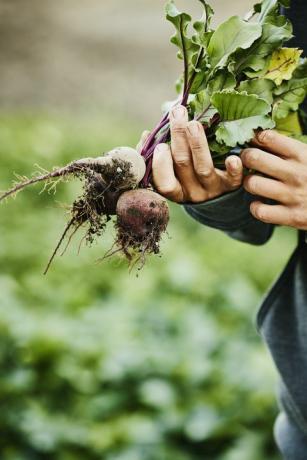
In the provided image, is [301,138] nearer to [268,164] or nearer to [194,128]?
[268,164]

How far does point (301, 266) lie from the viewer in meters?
1.72

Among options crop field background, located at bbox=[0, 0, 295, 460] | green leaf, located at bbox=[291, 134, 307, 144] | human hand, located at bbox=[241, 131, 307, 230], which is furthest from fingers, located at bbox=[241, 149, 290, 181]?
crop field background, located at bbox=[0, 0, 295, 460]

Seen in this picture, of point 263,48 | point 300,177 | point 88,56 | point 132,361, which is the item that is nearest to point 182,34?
point 263,48

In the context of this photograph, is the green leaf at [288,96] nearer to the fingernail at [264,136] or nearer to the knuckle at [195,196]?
the fingernail at [264,136]

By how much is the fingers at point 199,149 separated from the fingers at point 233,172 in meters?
0.04

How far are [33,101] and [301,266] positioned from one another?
7366mm

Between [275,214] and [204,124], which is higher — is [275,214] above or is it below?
below

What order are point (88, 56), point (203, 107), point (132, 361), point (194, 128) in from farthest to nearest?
1. point (88, 56)
2. point (132, 361)
3. point (203, 107)
4. point (194, 128)

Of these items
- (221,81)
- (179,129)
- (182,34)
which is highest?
(182,34)

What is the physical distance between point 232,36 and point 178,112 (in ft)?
0.71

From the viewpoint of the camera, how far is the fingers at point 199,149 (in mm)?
1423

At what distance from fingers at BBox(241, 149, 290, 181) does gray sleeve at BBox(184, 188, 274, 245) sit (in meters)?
0.12

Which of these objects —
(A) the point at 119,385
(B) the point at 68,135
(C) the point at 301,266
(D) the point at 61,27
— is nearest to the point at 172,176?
(C) the point at 301,266

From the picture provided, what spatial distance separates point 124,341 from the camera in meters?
3.27
